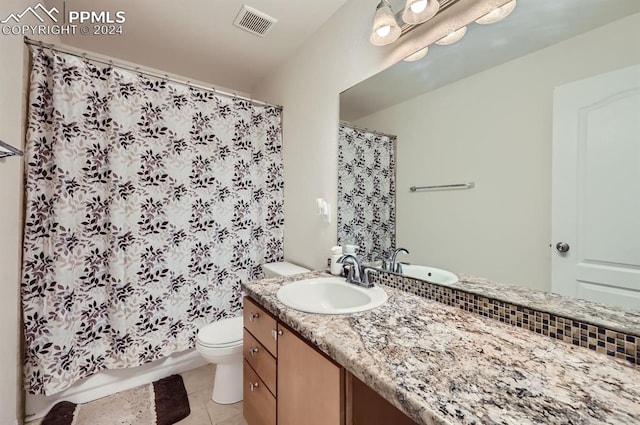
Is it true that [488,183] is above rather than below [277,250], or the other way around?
above

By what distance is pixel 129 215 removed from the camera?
1.70 m

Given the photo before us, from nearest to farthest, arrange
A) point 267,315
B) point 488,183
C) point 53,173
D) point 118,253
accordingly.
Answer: point 488,183 < point 267,315 < point 53,173 < point 118,253

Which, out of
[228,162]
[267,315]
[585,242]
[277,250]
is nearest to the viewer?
[585,242]

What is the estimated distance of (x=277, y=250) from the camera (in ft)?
7.58

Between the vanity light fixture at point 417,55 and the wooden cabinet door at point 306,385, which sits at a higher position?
the vanity light fixture at point 417,55

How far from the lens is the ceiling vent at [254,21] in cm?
168

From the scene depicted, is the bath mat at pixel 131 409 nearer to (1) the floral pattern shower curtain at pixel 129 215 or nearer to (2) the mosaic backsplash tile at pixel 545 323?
(1) the floral pattern shower curtain at pixel 129 215

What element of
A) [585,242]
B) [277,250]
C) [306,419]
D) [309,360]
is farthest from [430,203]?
[277,250]

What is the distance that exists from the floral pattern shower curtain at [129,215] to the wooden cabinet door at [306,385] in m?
1.22

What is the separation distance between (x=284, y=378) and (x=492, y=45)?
1.51 m

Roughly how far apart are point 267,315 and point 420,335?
635mm

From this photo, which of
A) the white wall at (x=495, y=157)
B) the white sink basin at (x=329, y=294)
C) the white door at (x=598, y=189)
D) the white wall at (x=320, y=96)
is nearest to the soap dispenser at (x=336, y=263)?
the white sink basin at (x=329, y=294)

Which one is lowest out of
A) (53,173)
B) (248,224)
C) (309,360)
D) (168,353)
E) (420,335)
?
(168,353)

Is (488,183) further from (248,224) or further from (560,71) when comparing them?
(248,224)
